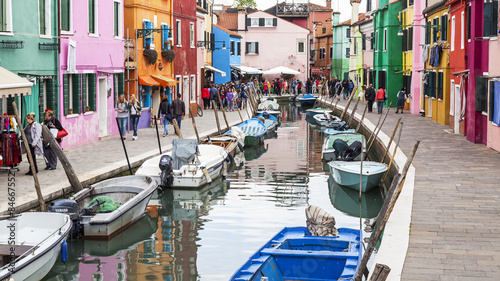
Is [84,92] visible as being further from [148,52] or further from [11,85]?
[11,85]

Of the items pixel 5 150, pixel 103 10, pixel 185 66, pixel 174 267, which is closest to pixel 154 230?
pixel 174 267

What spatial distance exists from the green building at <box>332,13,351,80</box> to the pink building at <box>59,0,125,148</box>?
150 feet

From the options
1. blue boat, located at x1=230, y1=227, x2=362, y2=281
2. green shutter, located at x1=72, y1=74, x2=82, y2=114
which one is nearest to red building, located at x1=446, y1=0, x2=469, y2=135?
green shutter, located at x1=72, y1=74, x2=82, y2=114

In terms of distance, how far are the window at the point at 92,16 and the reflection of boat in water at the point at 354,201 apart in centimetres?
1042

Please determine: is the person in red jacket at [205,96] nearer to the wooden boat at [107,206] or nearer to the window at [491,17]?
the window at [491,17]

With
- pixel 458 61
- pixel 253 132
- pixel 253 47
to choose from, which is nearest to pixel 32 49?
pixel 253 132

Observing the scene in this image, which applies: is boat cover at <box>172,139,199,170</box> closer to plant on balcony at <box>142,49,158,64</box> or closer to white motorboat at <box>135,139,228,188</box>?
white motorboat at <box>135,139,228,188</box>

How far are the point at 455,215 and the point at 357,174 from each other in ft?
20.9

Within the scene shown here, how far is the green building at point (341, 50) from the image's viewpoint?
245ft

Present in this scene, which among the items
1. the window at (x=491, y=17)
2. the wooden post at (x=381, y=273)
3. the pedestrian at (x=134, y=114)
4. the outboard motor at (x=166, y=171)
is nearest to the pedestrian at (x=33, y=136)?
the outboard motor at (x=166, y=171)

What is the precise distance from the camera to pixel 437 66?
33.5 meters

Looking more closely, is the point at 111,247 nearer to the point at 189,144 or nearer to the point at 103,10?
the point at 189,144

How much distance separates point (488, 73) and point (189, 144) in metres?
9.41

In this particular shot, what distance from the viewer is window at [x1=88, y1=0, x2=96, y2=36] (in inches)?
1025
